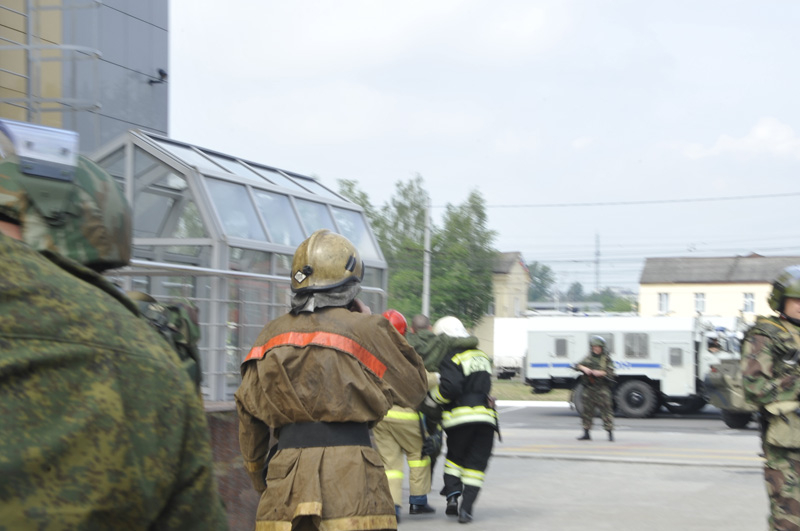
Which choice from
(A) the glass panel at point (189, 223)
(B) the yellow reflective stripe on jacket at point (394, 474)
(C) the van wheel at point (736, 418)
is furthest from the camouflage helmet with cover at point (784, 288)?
(A) the glass panel at point (189, 223)

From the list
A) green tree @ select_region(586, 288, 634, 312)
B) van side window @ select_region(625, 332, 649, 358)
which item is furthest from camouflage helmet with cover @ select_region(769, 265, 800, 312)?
green tree @ select_region(586, 288, 634, 312)

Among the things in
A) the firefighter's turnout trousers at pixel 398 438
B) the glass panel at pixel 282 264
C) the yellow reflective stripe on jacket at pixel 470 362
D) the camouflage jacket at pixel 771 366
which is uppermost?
the glass panel at pixel 282 264

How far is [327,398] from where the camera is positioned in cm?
368

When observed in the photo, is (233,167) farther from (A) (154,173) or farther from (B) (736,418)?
(B) (736,418)

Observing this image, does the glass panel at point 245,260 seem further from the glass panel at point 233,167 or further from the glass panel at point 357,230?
the glass panel at point 357,230

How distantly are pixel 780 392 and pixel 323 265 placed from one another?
2570 millimetres

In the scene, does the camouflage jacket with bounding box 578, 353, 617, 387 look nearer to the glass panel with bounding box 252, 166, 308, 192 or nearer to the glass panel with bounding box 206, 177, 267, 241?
the glass panel with bounding box 252, 166, 308, 192

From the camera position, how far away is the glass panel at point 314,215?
9923mm

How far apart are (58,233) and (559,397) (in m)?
31.5

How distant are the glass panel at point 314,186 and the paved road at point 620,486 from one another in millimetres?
3322

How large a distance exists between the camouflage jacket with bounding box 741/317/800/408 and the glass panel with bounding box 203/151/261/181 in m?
5.54

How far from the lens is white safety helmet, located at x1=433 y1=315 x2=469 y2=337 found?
26.3 ft

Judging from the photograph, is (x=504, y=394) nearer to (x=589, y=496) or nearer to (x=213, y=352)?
(x=589, y=496)

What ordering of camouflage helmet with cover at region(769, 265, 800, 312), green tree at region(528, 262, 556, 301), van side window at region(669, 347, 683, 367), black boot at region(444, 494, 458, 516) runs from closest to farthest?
camouflage helmet with cover at region(769, 265, 800, 312)
black boot at region(444, 494, 458, 516)
van side window at region(669, 347, 683, 367)
green tree at region(528, 262, 556, 301)
